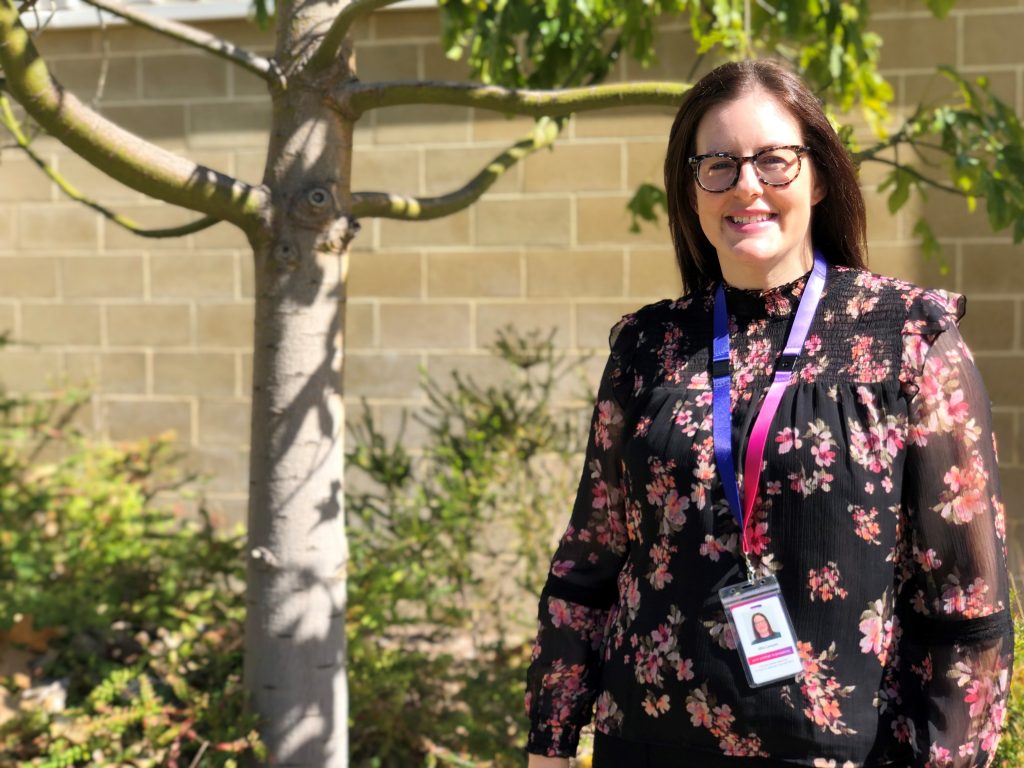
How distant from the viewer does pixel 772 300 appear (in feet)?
5.57

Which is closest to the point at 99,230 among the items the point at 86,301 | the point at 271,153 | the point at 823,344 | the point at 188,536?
the point at 86,301

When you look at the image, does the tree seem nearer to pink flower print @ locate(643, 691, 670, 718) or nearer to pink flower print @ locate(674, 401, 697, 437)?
pink flower print @ locate(674, 401, 697, 437)

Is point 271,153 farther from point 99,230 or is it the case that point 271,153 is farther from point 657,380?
point 99,230

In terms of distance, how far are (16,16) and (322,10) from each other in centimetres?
72

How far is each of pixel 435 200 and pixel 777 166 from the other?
4.87ft

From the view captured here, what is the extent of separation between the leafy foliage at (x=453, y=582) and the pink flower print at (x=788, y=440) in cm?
189

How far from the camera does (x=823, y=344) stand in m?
1.61

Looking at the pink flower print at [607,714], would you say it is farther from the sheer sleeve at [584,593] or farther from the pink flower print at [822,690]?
the pink flower print at [822,690]

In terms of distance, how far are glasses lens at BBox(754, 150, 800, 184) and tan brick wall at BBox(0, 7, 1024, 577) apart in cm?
300

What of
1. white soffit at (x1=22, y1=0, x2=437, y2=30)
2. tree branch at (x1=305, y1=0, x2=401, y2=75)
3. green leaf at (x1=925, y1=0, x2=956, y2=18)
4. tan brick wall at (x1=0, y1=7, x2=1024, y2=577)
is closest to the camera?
tree branch at (x1=305, y1=0, x2=401, y2=75)

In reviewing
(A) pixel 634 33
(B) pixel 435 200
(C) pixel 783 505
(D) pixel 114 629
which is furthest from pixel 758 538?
(D) pixel 114 629

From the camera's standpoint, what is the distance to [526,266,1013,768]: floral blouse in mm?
1494

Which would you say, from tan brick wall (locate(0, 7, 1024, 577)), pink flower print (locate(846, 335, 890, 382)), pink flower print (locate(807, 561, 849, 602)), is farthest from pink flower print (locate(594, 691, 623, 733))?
tan brick wall (locate(0, 7, 1024, 577))

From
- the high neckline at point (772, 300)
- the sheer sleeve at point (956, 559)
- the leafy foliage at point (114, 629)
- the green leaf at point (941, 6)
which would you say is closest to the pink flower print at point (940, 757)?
the sheer sleeve at point (956, 559)
